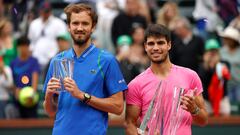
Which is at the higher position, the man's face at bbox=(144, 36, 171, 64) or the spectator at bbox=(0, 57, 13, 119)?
the man's face at bbox=(144, 36, 171, 64)

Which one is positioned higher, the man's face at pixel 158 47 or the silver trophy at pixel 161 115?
the man's face at pixel 158 47

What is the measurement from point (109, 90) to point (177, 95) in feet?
2.02

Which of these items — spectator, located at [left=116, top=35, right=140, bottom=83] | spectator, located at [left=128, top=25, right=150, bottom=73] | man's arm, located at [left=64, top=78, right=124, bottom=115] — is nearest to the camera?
man's arm, located at [left=64, top=78, right=124, bottom=115]

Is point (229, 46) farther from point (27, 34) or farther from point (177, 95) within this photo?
point (177, 95)

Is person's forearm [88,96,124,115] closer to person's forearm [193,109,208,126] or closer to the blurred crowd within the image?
person's forearm [193,109,208,126]

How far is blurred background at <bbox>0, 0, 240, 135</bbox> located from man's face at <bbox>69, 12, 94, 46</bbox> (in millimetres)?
4746

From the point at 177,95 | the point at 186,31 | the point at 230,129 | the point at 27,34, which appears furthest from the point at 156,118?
the point at 27,34

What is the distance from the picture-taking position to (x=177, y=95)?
23.4 feet

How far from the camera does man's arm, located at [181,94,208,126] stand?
6.99 meters

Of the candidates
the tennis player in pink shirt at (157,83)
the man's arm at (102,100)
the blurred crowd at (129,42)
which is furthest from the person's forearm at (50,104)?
the blurred crowd at (129,42)

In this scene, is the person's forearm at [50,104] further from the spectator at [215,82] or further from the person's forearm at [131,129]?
the spectator at [215,82]

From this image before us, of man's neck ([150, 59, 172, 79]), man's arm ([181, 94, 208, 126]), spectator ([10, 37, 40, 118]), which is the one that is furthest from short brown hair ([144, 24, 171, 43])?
spectator ([10, 37, 40, 118])

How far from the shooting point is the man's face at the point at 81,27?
7.15 metres

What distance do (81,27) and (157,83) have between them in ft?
2.81
